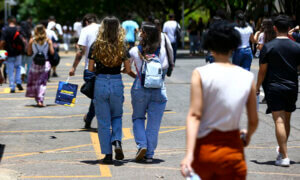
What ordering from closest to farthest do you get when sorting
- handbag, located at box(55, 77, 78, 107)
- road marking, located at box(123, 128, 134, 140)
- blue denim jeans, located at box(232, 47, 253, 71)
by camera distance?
1. road marking, located at box(123, 128, 134, 140)
2. handbag, located at box(55, 77, 78, 107)
3. blue denim jeans, located at box(232, 47, 253, 71)

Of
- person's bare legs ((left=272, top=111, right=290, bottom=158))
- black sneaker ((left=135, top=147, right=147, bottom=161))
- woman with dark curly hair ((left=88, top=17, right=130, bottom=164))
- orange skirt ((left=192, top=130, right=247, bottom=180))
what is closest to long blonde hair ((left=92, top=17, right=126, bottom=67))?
Answer: woman with dark curly hair ((left=88, top=17, right=130, bottom=164))

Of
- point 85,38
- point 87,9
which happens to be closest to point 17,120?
point 85,38

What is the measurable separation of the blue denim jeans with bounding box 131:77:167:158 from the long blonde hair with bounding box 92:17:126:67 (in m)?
0.40

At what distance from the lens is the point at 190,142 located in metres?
4.09

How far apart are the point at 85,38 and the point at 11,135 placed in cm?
186

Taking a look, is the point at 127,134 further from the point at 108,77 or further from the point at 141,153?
the point at 108,77

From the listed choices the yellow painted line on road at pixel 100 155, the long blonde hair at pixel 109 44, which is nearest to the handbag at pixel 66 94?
the yellow painted line on road at pixel 100 155

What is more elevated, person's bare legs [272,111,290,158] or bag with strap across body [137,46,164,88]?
bag with strap across body [137,46,164,88]

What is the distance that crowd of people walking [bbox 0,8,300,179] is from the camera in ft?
13.8

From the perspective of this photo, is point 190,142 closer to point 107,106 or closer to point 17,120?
point 107,106

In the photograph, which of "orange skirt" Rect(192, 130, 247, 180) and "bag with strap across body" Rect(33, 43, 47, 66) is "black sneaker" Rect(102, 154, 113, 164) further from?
"bag with strap across body" Rect(33, 43, 47, 66)

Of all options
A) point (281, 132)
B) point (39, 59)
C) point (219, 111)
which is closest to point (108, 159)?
point (281, 132)

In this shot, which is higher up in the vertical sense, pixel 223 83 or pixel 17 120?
pixel 223 83

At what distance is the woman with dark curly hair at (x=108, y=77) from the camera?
304 inches
